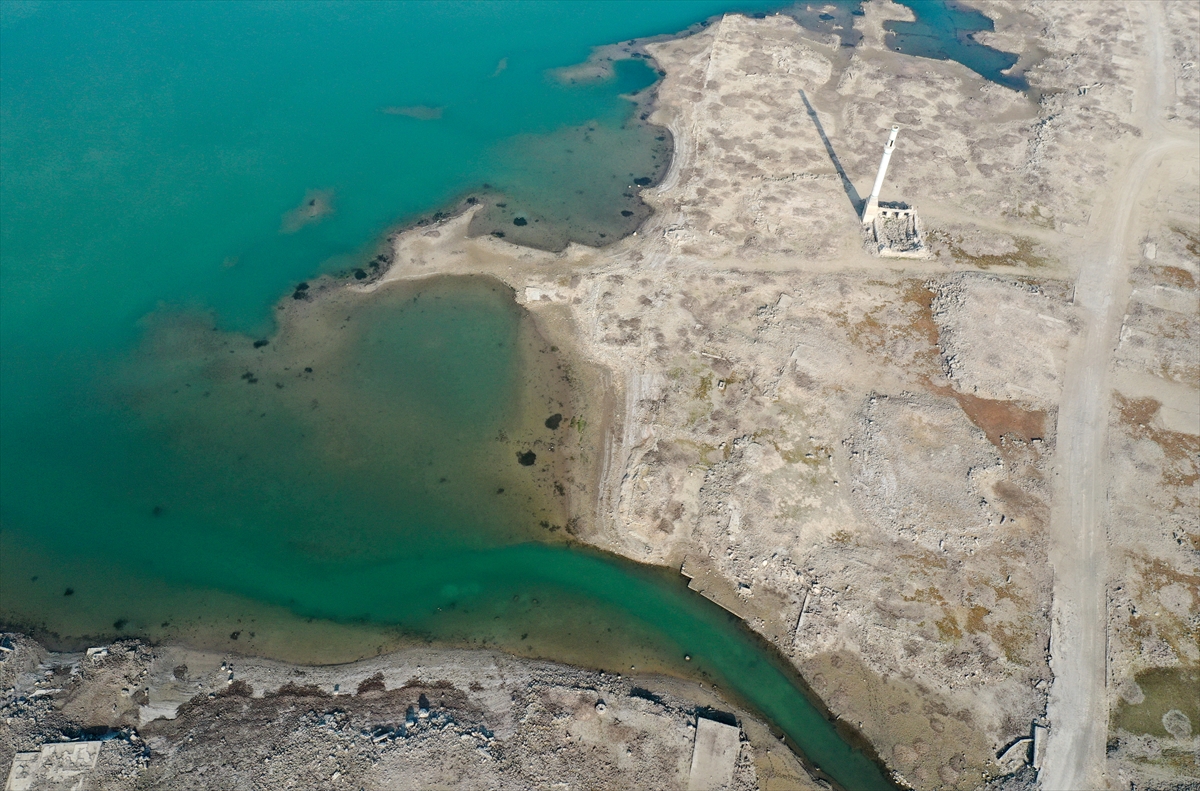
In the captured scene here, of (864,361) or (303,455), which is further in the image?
(864,361)

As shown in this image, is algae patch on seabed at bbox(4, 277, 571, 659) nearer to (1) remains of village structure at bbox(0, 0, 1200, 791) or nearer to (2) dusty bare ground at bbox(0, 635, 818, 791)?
(1) remains of village structure at bbox(0, 0, 1200, 791)

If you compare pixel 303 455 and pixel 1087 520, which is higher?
pixel 1087 520

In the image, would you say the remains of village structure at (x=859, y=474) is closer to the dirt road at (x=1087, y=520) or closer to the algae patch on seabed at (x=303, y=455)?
the dirt road at (x=1087, y=520)

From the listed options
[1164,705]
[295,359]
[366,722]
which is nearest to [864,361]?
[1164,705]

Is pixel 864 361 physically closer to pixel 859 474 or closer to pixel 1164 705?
pixel 859 474

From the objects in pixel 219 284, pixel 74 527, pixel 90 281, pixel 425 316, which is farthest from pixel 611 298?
pixel 90 281

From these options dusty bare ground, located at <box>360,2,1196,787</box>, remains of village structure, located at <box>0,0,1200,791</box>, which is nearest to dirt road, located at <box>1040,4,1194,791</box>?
remains of village structure, located at <box>0,0,1200,791</box>
